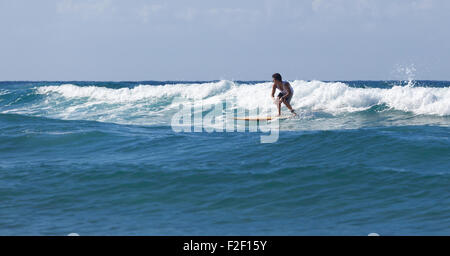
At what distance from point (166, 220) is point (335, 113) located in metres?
11.3

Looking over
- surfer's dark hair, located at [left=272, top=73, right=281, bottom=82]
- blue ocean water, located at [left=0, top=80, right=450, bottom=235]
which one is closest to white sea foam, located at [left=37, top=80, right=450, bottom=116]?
blue ocean water, located at [left=0, top=80, right=450, bottom=235]

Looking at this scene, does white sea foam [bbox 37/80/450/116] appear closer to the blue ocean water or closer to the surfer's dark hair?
the blue ocean water

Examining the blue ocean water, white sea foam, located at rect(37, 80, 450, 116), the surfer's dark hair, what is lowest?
the blue ocean water

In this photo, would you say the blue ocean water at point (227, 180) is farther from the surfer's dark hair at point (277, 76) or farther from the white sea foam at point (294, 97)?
the white sea foam at point (294, 97)

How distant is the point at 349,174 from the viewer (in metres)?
7.73

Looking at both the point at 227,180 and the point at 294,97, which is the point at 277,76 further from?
the point at 227,180

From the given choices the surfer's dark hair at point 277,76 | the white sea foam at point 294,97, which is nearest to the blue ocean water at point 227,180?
the surfer's dark hair at point 277,76

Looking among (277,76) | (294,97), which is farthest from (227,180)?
(294,97)

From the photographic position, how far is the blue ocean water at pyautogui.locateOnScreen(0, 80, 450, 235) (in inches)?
233

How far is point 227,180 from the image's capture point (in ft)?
25.6

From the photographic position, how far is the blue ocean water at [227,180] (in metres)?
5.91

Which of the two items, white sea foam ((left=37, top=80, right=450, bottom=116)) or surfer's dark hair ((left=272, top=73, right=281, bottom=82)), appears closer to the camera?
surfer's dark hair ((left=272, top=73, right=281, bottom=82))

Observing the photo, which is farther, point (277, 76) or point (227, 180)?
point (277, 76)
